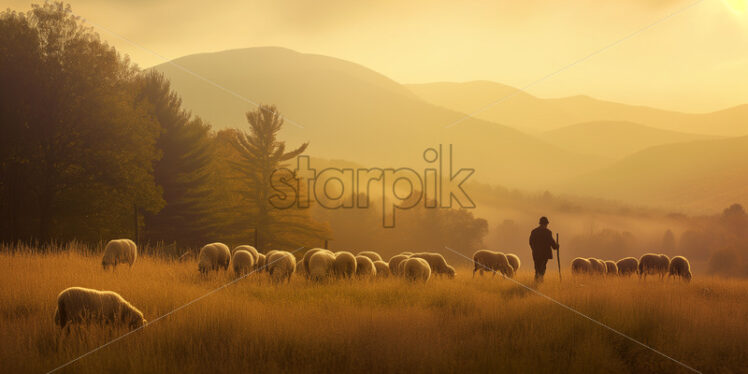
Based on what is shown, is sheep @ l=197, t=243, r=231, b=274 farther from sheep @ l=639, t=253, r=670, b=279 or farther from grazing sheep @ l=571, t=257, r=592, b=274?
sheep @ l=639, t=253, r=670, b=279

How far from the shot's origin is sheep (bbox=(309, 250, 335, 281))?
18828mm

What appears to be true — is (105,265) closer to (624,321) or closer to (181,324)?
(181,324)

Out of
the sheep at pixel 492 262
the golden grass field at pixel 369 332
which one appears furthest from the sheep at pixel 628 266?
the golden grass field at pixel 369 332

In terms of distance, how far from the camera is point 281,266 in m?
19.5

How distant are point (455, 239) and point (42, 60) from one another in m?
A: 69.8

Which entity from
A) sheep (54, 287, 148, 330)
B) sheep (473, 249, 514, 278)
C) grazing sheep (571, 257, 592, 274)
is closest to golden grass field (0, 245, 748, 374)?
sheep (54, 287, 148, 330)

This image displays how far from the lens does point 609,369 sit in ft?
34.3

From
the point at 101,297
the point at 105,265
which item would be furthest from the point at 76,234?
the point at 101,297

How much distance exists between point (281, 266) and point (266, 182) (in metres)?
29.6

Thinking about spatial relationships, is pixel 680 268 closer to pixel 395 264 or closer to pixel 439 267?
pixel 439 267

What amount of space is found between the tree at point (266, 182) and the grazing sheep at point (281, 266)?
89.1ft

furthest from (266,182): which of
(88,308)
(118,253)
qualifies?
(88,308)

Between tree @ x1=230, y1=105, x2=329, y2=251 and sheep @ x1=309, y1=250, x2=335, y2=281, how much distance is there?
92.8 feet

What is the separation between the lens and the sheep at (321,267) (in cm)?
1883
